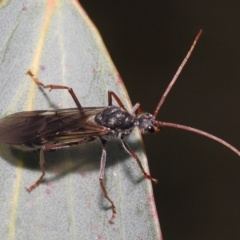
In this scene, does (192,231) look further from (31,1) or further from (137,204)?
(31,1)

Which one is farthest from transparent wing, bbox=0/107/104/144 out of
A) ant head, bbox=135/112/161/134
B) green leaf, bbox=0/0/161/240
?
ant head, bbox=135/112/161/134

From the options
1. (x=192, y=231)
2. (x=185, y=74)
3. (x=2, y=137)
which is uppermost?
(x=2, y=137)

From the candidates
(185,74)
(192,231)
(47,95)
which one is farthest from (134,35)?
(47,95)

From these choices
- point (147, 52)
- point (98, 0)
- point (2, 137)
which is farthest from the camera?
point (147, 52)

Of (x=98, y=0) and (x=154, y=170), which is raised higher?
(x=98, y=0)

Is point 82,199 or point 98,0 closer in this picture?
point 82,199

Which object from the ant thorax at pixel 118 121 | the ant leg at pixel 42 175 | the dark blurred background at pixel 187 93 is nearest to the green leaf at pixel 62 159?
the ant leg at pixel 42 175

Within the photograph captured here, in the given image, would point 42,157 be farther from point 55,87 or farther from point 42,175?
point 55,87

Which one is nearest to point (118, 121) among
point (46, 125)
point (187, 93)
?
point (46, 125)
